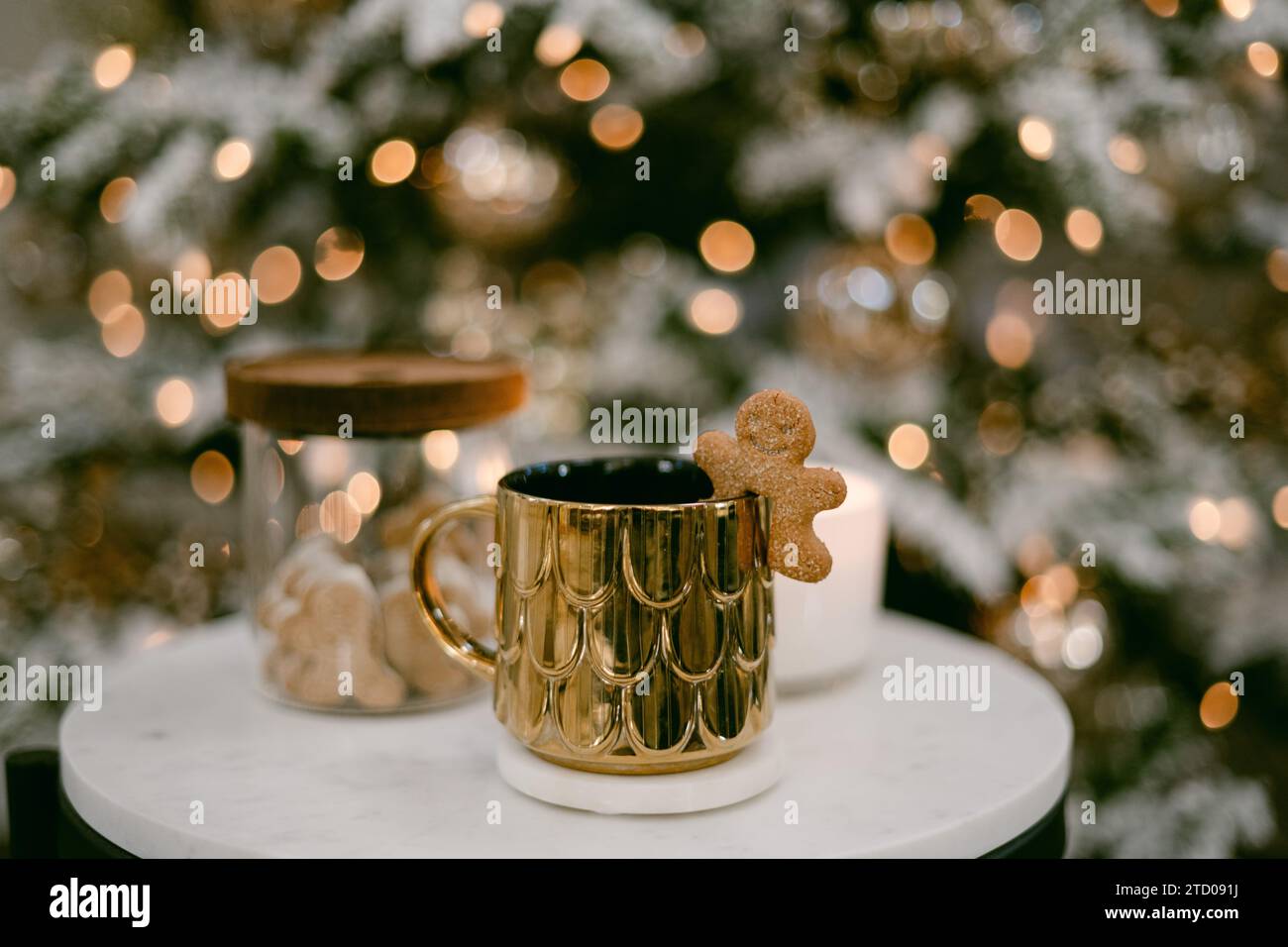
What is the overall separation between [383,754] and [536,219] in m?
0.84

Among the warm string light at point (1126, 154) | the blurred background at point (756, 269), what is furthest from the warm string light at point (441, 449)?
the warm string light at point (1126, 154)

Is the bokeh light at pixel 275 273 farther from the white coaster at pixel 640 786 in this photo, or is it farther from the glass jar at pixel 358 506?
the white coaster at pixel 640 786

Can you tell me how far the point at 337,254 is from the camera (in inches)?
51.8

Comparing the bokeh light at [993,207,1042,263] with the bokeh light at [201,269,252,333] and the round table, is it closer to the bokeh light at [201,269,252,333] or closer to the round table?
the round table

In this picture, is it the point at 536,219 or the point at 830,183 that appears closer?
the point at 830,183

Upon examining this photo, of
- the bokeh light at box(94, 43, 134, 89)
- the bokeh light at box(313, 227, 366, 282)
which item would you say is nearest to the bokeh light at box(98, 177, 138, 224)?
the bokeh light at box(94, 43, 134, 89)

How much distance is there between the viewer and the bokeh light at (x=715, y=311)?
1266mm

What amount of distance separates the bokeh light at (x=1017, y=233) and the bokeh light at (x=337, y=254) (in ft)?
2.41

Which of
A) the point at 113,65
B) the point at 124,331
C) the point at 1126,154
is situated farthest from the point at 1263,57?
the point at 124,331

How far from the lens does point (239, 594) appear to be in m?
1.32

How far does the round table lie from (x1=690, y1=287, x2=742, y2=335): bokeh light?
57 cm

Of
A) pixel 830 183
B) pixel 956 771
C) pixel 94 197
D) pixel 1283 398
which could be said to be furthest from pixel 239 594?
pixel 1283 398

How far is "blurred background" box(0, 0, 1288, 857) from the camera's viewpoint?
41.6 inches
